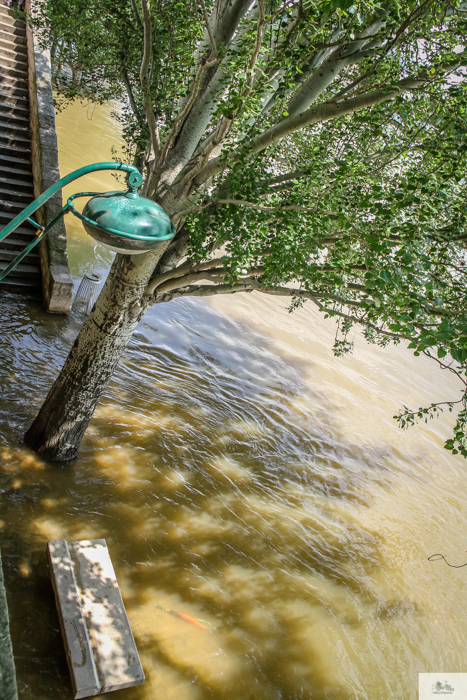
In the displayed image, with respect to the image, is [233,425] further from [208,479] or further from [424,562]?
[424,562]

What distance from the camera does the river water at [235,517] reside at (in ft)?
17.9

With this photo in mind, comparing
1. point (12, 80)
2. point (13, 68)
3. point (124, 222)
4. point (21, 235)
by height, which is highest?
point (124, 222)

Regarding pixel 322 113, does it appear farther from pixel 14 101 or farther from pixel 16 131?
pixel 14 101

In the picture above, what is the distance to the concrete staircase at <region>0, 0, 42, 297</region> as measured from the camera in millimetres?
9867

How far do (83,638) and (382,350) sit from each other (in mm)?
13133

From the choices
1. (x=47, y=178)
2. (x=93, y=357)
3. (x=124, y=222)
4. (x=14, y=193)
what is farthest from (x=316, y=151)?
(x=14, y=193)

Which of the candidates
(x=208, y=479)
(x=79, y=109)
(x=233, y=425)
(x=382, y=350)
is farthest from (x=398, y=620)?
(x=79, y=109)

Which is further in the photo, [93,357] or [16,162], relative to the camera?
[16,162]

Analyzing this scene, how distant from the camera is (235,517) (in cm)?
743

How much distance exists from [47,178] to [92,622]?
8178mm

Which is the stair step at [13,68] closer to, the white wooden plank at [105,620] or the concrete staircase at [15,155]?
the concrete staircase at [15,155]

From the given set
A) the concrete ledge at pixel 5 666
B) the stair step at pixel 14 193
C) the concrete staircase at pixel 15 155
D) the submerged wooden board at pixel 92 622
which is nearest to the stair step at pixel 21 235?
the concrete staircase at pixel 15 155

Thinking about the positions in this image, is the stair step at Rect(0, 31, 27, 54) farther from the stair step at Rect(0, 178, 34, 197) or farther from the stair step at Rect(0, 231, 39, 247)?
the stair step at Rect(0, 231, 39, 247)

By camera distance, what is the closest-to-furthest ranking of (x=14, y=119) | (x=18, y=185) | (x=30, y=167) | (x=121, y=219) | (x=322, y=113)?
(x=121, y=219) → (x=322, y=113) → (x=18, y=185) → (x=30, y=167) → (x=14, y=119)
